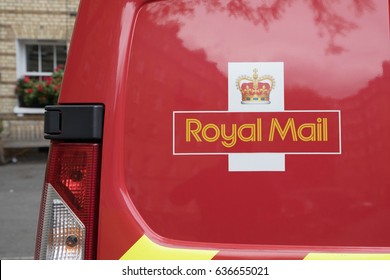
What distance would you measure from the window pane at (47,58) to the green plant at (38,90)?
57 cm

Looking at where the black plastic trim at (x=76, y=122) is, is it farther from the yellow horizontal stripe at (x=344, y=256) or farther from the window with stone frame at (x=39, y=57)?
the window with stone frame at (x=39, y=57)

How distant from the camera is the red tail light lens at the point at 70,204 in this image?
1.75 metres

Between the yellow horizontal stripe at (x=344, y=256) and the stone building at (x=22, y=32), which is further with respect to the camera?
the stone building at (x=22, y=32)

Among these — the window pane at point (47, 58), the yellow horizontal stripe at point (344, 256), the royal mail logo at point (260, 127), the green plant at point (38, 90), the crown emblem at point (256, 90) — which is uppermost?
the window pane at point (47, 58)

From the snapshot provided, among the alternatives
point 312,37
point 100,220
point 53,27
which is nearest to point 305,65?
point 312,37

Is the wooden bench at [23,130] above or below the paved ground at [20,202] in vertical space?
above

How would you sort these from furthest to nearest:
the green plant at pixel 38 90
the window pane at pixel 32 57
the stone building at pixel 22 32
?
the window pane at pixel 32 57
the stone building at pixel 22 32
the green plant at pixel 38 90

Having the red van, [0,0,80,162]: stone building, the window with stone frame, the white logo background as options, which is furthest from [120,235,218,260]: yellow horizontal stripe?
the window with stone frame

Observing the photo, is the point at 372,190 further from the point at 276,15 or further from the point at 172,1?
the point at 172,1

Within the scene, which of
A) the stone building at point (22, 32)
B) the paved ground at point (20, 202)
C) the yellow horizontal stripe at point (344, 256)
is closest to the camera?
the yellow horizontal stripe at point (344, 256)

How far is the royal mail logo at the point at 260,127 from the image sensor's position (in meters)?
1.68

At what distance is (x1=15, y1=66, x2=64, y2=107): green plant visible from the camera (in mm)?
12625

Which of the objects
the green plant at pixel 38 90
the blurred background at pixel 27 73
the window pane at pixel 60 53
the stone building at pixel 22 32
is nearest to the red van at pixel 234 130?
the blurred background at pixel 27 73

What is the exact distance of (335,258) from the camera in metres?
1.66
